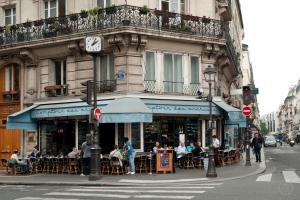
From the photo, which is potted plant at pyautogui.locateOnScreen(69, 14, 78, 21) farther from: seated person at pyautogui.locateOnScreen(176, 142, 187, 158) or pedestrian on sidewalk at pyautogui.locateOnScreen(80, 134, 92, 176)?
seated person at pyautogui.locateOnScreen(176, 142, 187, 158)

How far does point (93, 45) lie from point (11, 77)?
8775 millimetres

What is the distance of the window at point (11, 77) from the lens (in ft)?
87.6

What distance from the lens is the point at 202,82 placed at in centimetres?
2502

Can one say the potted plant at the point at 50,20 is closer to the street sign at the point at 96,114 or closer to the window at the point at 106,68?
the window at the point at 106,68

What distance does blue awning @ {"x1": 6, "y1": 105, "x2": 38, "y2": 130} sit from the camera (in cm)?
2436

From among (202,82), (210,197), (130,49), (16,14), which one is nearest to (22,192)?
(210,197)

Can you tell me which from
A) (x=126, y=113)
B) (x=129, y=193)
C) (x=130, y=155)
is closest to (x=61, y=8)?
(x=126, y=113)

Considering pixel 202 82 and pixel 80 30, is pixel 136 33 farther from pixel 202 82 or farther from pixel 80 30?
pixel 202 82

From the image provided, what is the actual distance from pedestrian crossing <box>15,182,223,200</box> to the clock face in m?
5.75

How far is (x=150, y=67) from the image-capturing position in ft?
79.0

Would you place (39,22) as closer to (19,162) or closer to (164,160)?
(19,162)

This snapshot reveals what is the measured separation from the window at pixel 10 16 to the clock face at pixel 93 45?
8902 mm

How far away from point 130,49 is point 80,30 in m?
2.53

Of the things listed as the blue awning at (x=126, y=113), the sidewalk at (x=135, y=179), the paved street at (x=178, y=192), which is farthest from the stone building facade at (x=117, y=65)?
the paved street at (x=178, y=192)
